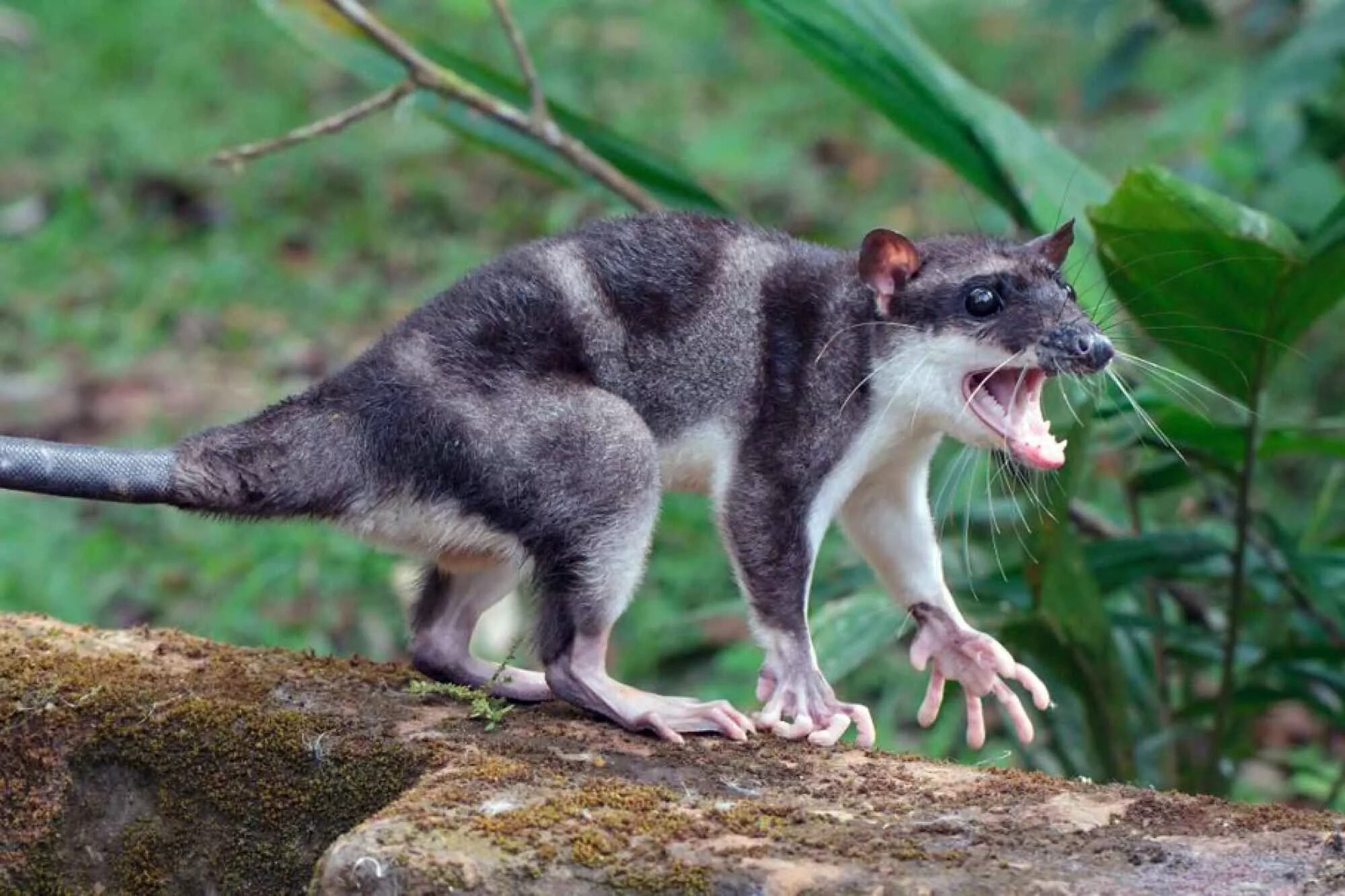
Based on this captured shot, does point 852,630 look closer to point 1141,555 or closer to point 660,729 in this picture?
point 1141,555

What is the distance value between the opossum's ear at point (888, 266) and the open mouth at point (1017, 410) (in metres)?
0.28

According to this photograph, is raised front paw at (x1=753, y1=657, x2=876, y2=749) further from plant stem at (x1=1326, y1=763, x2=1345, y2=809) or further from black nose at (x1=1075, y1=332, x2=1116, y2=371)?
plant stem at (x1=1326, y1=763, x2=1345, y2=809)

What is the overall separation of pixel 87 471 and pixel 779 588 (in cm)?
153

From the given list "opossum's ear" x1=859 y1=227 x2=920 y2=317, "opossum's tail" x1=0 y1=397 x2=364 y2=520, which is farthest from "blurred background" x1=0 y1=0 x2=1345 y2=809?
"opossum's tail" x1=0 y1=397 x2=364 y2=520

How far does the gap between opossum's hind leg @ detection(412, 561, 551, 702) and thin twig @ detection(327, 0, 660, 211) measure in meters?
1.46

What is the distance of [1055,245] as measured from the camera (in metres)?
4.35

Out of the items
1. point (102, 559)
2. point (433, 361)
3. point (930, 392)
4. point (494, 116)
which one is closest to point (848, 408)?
point (930, 392)

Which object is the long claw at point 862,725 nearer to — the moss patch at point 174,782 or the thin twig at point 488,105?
the moss patch at point 174,782

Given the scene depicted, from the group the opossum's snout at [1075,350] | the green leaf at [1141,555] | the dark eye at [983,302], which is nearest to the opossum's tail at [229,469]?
the dark eye at [983,302]

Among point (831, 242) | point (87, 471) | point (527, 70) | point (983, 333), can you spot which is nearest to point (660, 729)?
point (983, 333)

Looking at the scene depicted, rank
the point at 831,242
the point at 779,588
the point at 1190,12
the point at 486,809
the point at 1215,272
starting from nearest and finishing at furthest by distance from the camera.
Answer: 1. the point at 486,809
2. the point at 779,588
3. the point at 1215,272
4. the point at 1190,12
5. the point at 831,242

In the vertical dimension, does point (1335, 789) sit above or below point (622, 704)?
above

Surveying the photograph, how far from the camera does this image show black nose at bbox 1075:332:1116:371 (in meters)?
4.01

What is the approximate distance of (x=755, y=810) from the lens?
3416 mm
